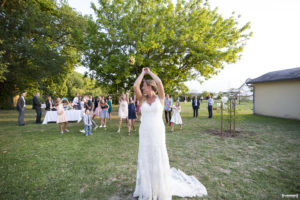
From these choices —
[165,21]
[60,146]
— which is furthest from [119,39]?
[60,146]

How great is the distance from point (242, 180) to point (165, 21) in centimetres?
1247

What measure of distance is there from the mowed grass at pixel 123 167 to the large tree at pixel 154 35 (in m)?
6.80

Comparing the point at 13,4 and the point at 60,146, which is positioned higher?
the point at 13,4

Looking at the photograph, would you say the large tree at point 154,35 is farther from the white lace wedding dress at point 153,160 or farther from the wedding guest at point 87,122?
the white lace wedding dress at point 153,160

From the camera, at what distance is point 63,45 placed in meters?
19.8

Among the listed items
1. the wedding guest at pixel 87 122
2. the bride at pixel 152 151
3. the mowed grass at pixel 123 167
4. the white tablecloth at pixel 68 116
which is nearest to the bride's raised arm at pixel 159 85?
the bride at pixel 152 151

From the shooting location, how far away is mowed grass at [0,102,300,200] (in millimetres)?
3215

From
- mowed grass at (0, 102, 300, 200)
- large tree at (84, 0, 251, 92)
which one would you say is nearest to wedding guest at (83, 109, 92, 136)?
mowed grass at (0, 102, 300, 200)

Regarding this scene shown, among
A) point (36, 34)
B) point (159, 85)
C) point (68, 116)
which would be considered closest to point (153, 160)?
point (159, 85)

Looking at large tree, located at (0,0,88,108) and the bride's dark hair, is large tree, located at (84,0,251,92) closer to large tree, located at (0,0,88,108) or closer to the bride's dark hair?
large tree, located at (0,0,88,108)

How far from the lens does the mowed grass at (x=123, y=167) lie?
3215mm

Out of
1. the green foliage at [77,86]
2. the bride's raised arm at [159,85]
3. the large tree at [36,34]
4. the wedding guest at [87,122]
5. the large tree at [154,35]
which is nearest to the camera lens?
the bride's raised arm at [159,85]

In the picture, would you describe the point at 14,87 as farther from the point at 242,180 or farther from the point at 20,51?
the point at 242,180

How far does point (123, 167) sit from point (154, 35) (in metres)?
9.37
